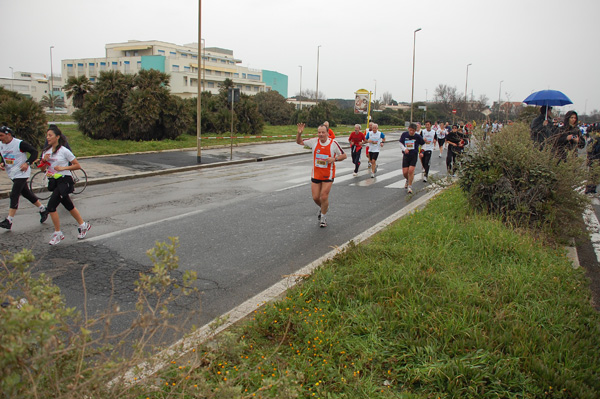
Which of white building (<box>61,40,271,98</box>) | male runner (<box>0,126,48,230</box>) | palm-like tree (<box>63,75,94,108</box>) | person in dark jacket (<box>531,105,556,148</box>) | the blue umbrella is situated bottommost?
male runner (<box>0,126,48,230</box>)

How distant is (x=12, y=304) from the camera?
1857 millimetres

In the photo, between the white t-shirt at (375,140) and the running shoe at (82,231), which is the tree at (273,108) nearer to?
the white t-shirt at (375,140)

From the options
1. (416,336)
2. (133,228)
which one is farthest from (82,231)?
(416,336)

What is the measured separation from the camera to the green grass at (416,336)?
3.06m

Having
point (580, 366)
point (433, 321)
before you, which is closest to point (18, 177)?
point (433, 321)

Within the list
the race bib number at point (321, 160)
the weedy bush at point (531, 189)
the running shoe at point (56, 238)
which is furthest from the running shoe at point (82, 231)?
the weedy bush at point (531, 189)

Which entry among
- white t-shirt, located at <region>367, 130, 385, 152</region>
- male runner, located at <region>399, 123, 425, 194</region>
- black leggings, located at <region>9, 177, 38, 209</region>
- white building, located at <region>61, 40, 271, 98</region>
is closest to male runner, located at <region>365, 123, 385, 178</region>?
white t-shirt, located at <region>367, 130, 385, 152</region>

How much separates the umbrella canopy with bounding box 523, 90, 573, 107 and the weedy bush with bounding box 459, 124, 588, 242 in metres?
5.52

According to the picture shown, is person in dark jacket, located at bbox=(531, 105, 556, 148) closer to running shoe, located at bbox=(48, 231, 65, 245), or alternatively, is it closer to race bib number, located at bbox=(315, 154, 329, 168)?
race bib number, located at bbox=(315, 154, 329, 168)

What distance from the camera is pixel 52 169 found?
A: 732 centimetres

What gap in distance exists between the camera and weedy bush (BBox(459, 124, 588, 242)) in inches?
268

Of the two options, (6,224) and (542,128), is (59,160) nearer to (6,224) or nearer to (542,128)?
(6,224)

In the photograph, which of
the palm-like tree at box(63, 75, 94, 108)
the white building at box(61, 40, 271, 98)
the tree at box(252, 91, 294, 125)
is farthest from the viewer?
the white building at box(61, 40, 271, 98)

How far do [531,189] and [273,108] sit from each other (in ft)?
140
